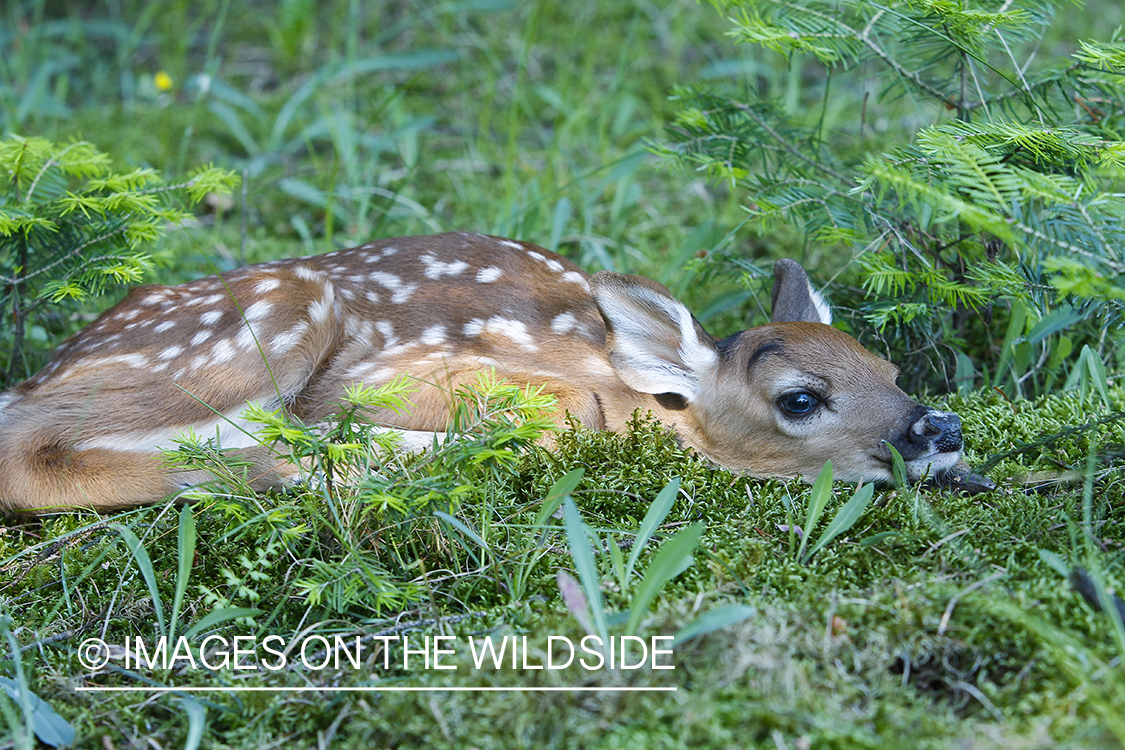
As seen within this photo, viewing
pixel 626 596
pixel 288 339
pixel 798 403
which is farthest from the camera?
pixel 288 339

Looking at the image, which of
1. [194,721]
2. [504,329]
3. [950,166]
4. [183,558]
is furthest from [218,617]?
[950,166]

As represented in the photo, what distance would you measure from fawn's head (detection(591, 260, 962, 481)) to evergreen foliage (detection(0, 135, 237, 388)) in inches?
62.2

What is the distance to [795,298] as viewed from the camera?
3.47 meters

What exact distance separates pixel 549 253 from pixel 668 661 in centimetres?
230

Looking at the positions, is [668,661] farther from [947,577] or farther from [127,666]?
[127,666]

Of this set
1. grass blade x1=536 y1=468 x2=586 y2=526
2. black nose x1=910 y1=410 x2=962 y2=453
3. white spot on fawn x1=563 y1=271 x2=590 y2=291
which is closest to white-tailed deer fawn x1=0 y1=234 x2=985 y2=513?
black nose x1=910 y1=410 x2=962 y2=453

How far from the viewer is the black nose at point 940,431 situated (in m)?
2.78

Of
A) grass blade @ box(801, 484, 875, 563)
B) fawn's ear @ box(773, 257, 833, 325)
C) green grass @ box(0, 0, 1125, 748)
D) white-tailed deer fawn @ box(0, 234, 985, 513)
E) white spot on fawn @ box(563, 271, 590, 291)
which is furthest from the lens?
white spot on fawn @ box(563, 271, 590, 291)

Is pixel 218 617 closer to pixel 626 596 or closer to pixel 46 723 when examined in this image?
pixel 46 723

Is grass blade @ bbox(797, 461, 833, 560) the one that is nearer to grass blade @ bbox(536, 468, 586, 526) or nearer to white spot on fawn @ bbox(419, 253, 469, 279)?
grass blade @ bbox(536, 468, 586, 526)

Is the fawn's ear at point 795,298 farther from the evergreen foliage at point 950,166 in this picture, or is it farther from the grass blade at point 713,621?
the grass blade at point 713,621

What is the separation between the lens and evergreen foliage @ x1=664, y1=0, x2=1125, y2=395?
101 inches

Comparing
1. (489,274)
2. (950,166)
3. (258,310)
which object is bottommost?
(489,274)

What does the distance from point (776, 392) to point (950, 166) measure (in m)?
0.92
